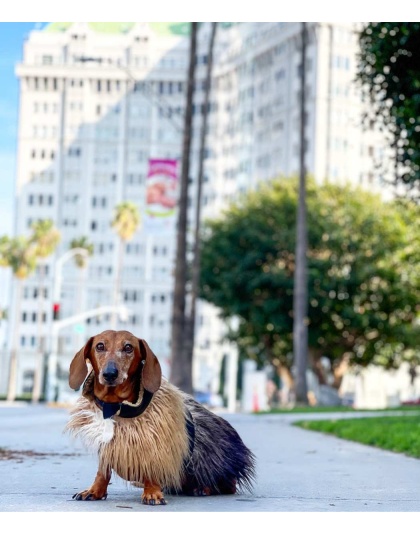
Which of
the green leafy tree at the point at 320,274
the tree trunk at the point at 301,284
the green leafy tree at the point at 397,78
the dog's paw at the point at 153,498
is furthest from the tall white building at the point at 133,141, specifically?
the dog's paw at the point at 153,498

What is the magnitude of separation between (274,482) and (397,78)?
36.8 feet

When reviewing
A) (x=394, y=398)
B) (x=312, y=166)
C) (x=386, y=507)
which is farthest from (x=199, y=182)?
(x=312, y=166)

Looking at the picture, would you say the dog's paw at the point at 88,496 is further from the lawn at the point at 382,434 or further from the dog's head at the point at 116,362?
the lawn at the point at 382,434

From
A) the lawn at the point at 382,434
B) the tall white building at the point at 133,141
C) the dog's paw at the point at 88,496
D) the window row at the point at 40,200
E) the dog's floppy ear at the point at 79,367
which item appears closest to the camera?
the dog's floppy ear at the point at 79,367

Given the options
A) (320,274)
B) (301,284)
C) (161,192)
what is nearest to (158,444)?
(161,192)

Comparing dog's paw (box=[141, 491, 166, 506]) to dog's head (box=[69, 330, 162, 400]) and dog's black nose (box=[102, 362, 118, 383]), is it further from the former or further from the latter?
dog's black nose (box=[102, 362, 118, 383])

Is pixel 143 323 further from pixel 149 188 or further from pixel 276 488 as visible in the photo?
pixel 276 488

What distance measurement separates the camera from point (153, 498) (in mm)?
7336

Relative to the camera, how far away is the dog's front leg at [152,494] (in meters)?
7.33

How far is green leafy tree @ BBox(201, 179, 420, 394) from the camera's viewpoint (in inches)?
2068

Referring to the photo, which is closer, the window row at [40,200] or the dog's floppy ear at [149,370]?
the dog's floppy ear at [149,370]

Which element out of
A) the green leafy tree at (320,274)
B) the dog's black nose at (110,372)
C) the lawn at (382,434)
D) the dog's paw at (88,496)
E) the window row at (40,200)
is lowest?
the lawn at (382,434)

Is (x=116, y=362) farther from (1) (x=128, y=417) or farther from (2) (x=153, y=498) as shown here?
(2) (x=153, y=498)
